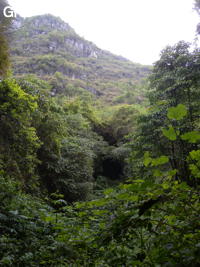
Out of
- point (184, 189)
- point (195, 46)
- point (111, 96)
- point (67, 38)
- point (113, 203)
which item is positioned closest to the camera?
point (184, 189)

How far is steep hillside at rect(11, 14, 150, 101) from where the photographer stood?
3988 centimetres

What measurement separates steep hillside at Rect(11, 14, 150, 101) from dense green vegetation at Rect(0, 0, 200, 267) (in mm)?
22358

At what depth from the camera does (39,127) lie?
816cm

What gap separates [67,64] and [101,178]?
37.1 m

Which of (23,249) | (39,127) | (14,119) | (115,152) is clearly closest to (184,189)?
(23,249)

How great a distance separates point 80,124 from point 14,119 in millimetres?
7827

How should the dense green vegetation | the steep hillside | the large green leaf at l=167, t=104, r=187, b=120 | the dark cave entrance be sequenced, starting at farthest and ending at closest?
the steep hillside < the dark cave entrance < the dense green vegetation < the large green leaf at l=167, t=104, r=187, b=120

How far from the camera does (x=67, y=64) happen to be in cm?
4800

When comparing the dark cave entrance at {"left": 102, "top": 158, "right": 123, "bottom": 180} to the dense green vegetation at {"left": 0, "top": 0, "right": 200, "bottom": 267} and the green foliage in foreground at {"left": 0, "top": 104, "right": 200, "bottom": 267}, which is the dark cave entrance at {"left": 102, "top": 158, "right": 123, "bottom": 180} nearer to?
the dense green vegetation at {"left": 0, "top": 0, "right": 200, "bottom": 267}

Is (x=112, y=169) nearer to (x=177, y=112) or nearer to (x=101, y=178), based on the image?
(x=101, y=178)

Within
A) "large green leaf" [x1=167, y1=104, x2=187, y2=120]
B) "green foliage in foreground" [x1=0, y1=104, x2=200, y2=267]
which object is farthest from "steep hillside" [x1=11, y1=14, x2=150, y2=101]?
"large green leaf" [x1=167, y1=104, x2=187, y2=120]

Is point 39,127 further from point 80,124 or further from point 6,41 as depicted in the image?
point 80,124

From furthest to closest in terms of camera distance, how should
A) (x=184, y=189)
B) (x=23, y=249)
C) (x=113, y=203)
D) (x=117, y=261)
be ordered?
(x=23, y=249) → (x=113, y=203) → (x=117, y=261) → (x=184, y=189)

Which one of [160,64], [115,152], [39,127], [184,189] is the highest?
[160,64]
